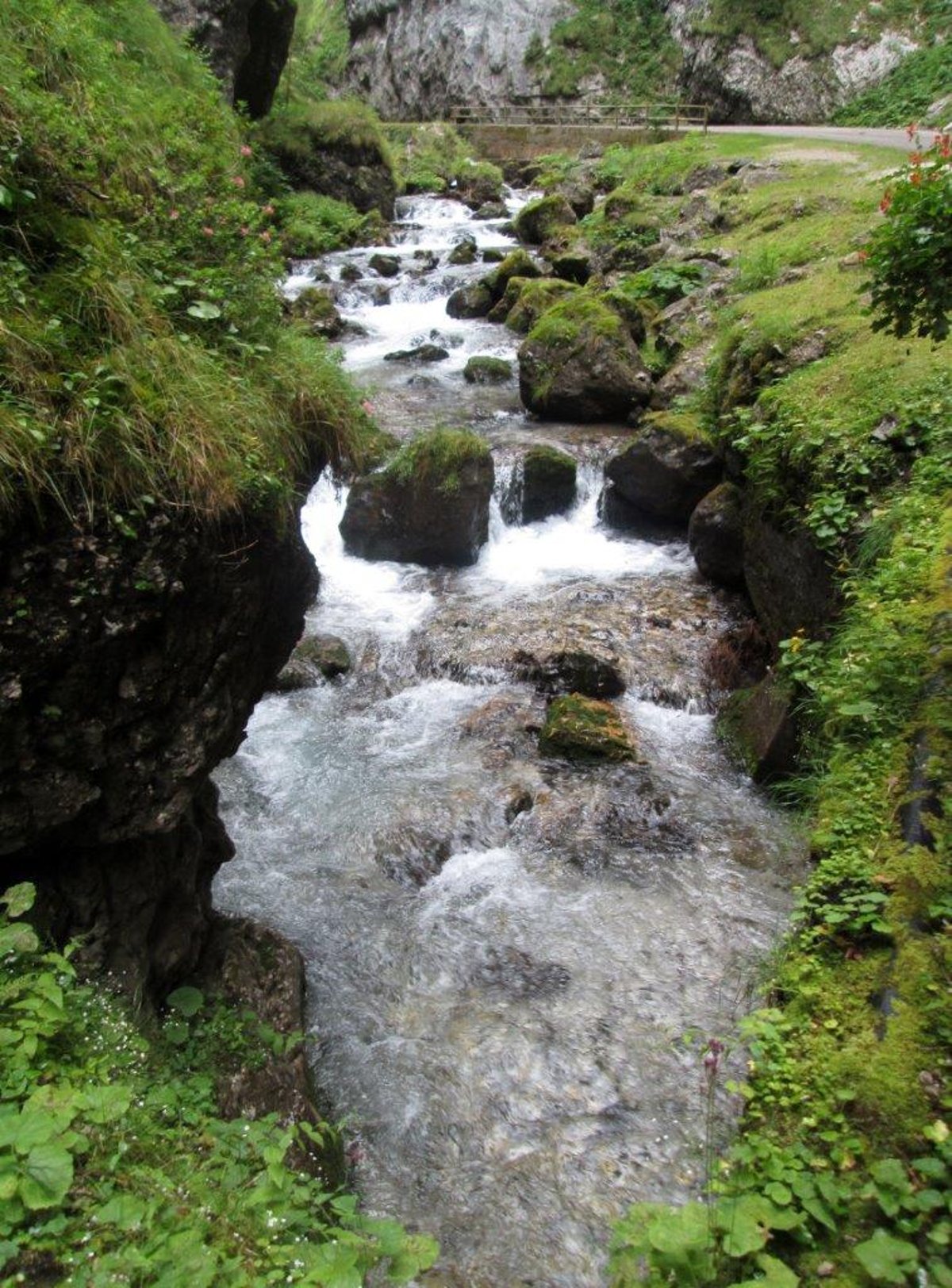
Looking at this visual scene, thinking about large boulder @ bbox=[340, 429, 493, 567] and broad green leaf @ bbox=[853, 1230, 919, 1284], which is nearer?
broad green leaf @ bbox=[853, 1230, 919, 1284]

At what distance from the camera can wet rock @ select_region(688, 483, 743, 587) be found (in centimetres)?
871

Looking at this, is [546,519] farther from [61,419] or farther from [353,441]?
[61,419]

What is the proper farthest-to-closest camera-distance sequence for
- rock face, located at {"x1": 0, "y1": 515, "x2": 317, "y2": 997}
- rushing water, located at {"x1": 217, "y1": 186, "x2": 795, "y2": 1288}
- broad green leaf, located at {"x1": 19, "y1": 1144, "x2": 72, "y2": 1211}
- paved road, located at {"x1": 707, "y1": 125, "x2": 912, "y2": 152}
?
paved road, located at {"x1": 707, "y1": 125, "x2": 912, "y2": 152} < rushing water, located at {"x1": 217, "y1": 186, "x2": 795, "y2": 1288} < rock face, located at {"x1": 0, "y1": 515, "x2": 317, "y2": 997} < broad green leaf, located at {"x1": 19, "y1": 1144, "x2": 72, "y2": 1211}

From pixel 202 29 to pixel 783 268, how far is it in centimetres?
1133

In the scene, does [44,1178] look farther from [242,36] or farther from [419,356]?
[242,36]

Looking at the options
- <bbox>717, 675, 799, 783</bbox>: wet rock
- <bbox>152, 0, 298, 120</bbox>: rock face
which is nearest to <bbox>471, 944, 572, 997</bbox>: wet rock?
<bbox>717, 675, 799, 783</bbox>: wet rock

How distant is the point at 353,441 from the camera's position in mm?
5266

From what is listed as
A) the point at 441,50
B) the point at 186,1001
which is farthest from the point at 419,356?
the point at 441,50

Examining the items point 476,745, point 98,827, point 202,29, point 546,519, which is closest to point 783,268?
point 546,519

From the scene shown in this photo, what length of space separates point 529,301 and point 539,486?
7.04 m

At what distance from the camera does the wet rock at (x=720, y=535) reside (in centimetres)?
871

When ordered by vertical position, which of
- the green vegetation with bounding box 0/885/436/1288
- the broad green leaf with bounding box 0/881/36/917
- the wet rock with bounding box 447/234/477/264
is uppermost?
the wet rock with bounding box 447/234/477/264

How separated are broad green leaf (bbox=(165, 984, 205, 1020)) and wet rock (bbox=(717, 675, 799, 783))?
14.9ft

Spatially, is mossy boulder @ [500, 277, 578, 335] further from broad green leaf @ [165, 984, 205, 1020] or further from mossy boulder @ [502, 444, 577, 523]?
broad green leaf @ [165, 984, 205, 1020]
